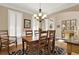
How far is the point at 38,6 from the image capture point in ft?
6.95

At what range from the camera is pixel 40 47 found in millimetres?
2111

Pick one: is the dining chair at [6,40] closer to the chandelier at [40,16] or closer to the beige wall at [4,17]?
the beige wall at [4,17]

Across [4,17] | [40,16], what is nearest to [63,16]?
[40,16]

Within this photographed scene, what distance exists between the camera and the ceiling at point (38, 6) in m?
2.09

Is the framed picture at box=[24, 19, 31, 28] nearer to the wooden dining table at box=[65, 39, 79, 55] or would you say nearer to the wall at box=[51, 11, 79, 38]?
the wall at box=[51, 11, 79, 38]

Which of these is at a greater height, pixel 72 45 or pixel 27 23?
pixel 27 23

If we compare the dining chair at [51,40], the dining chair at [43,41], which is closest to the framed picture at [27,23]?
the dining chair at [43,41]

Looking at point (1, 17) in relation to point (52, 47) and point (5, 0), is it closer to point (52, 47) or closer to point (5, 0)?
point (5, 0)

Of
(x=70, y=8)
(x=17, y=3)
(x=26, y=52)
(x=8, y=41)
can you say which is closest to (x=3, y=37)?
(x=8, y=41)

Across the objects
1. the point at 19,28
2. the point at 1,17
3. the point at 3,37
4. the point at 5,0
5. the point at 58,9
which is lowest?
the point at 3,37

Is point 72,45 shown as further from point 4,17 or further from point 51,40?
point 4,17

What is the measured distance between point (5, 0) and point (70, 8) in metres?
1.22

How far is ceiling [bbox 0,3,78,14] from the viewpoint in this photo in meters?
2.09

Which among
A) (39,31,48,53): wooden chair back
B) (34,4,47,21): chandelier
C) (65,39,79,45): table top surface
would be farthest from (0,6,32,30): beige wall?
(65,39,79,45): table top surface
